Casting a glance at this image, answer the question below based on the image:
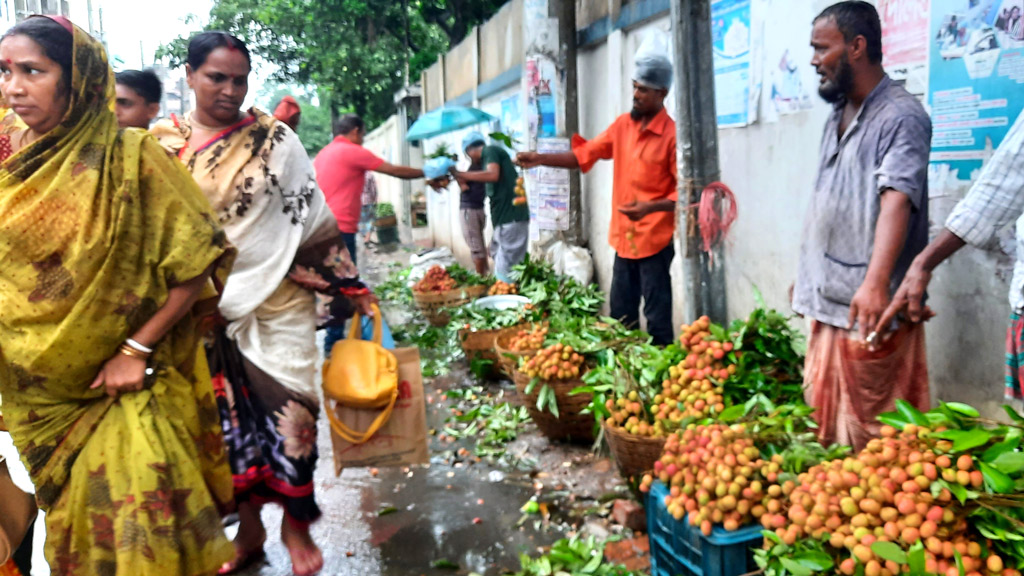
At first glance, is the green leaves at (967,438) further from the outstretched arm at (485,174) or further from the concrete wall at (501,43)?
the concrete wall at (501,43)

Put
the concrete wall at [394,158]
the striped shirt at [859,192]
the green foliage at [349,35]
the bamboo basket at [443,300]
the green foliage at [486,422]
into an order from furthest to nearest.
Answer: the concrete wall at [394,158], the green foliage at [349,35], the bamboo basket at [443,300], the green foliage at [486,422], the striped shirt at [859,192]

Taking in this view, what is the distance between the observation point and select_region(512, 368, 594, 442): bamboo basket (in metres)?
4.23

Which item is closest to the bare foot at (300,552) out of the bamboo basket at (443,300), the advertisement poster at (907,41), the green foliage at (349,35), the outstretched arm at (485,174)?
the advertisement poster at (907,41)

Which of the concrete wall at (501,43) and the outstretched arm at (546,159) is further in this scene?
the concrete wall at (501,43)

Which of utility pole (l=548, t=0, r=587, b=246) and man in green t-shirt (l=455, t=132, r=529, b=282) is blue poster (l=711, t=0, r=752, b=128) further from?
man in green t-shirt (l=455, t=132, r=529, b=282)

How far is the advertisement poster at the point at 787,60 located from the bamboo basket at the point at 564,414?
1.90 m

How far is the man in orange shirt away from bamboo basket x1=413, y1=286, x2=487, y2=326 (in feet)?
9.21

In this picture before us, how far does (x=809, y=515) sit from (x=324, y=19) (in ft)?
56.9

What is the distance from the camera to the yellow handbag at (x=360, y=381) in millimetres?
3064

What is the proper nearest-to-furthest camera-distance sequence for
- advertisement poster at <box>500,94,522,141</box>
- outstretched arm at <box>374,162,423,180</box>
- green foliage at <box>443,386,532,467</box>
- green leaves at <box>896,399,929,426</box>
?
green leaves at <box>896,399,929,426</box> < green foliage at <box>443,386,532,467</box> < outstretched arm at <box>374,162,423,180</box> < advertisement poster at <box>500,94,522,141</box>

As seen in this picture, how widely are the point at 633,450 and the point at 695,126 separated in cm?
157

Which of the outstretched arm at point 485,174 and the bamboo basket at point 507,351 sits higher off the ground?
the outstretched arm at point 485,174

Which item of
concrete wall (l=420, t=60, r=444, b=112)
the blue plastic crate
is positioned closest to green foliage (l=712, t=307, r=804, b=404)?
the blue plastic crate

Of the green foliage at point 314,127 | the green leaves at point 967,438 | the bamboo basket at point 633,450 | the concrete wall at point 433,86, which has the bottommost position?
the bamboo basket at point 633,450
